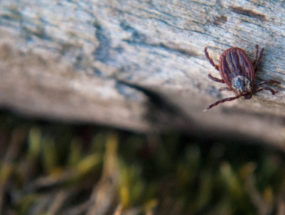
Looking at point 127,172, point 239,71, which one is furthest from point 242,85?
point 127,172

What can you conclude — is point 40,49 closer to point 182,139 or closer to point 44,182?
point 44,182

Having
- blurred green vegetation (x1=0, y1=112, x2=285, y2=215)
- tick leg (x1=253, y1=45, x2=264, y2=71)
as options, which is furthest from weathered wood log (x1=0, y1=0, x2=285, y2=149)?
blurred green vegetation (x1=0, y1=112, x2=285, y2=215)

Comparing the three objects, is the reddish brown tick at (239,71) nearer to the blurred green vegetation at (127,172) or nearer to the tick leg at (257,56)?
the tick leg at (257,56)

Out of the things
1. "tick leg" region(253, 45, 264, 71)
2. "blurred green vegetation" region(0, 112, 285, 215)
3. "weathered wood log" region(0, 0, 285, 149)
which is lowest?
"blurred green vegetation" region(0, 112, 285, 215)

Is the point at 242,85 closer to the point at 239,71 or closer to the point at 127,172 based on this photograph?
the point at 239,71

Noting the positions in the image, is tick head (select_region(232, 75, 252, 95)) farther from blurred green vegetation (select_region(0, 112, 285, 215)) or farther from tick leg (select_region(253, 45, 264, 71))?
blurred green vegetation (select_region(0, 112, 285, 215))

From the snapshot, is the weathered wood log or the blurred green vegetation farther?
the blurred green vegetation

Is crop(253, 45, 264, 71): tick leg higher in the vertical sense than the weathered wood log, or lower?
higher
